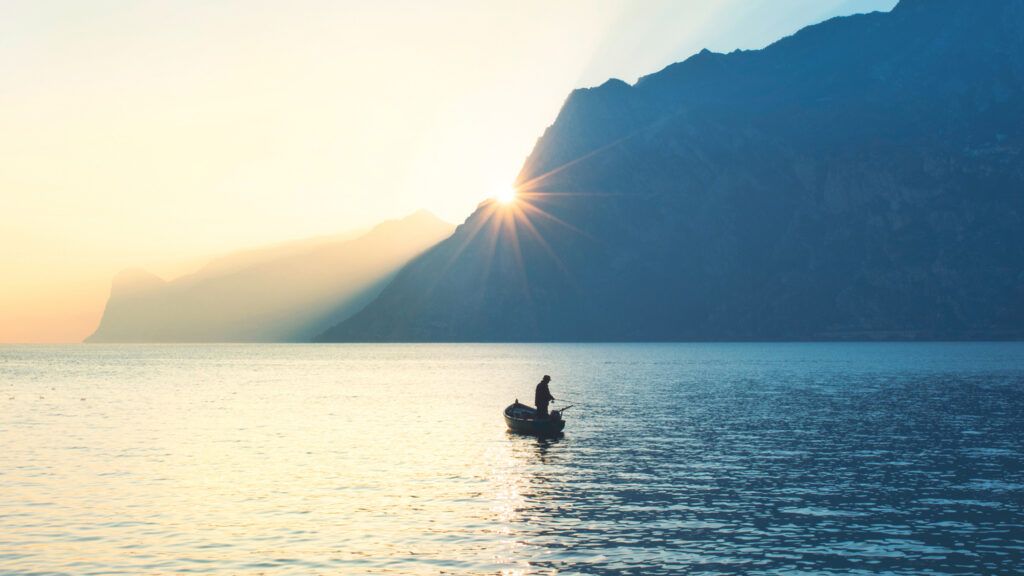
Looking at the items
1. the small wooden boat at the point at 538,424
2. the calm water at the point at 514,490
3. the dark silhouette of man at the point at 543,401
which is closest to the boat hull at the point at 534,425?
the small wooden boat at the point at 538,424

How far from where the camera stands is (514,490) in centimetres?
3584

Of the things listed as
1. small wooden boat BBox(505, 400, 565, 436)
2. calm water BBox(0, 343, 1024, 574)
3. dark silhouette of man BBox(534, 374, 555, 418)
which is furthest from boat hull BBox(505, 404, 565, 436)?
calm water BBox(0, 343, 1024, 574)

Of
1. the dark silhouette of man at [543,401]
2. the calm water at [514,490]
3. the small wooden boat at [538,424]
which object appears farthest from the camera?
the dark silhouette of man at [543,401]

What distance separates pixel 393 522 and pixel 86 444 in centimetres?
3049

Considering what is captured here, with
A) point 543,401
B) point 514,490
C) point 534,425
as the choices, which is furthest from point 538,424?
point 514,490

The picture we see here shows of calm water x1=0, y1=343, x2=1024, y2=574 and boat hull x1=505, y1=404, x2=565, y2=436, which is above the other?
boat hull x1=505, y1=404, x2=565, y2=436

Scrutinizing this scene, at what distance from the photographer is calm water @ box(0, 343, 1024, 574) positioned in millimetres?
25203

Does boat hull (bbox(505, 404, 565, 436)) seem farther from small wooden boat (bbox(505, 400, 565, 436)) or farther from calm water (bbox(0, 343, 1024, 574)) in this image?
calm water (bbox(0, 343, 1024, 574))

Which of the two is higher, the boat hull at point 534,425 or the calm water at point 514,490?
the boat hull at point 534,425

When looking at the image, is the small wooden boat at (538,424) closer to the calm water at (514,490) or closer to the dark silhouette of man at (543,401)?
the dark silhouette of man at (543,401)

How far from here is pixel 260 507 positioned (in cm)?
3231

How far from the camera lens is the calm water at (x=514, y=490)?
2520cm

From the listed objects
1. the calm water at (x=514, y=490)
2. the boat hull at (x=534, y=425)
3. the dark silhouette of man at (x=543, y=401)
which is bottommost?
the calm water at (x=514, y=490)

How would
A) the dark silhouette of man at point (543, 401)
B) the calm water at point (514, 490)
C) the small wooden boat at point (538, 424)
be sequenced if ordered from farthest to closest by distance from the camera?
1. the dark silhouette of man at point (543, 401)
2. the small wooden boat at point (538, 424)
3. the calm water at point (514, 490)
